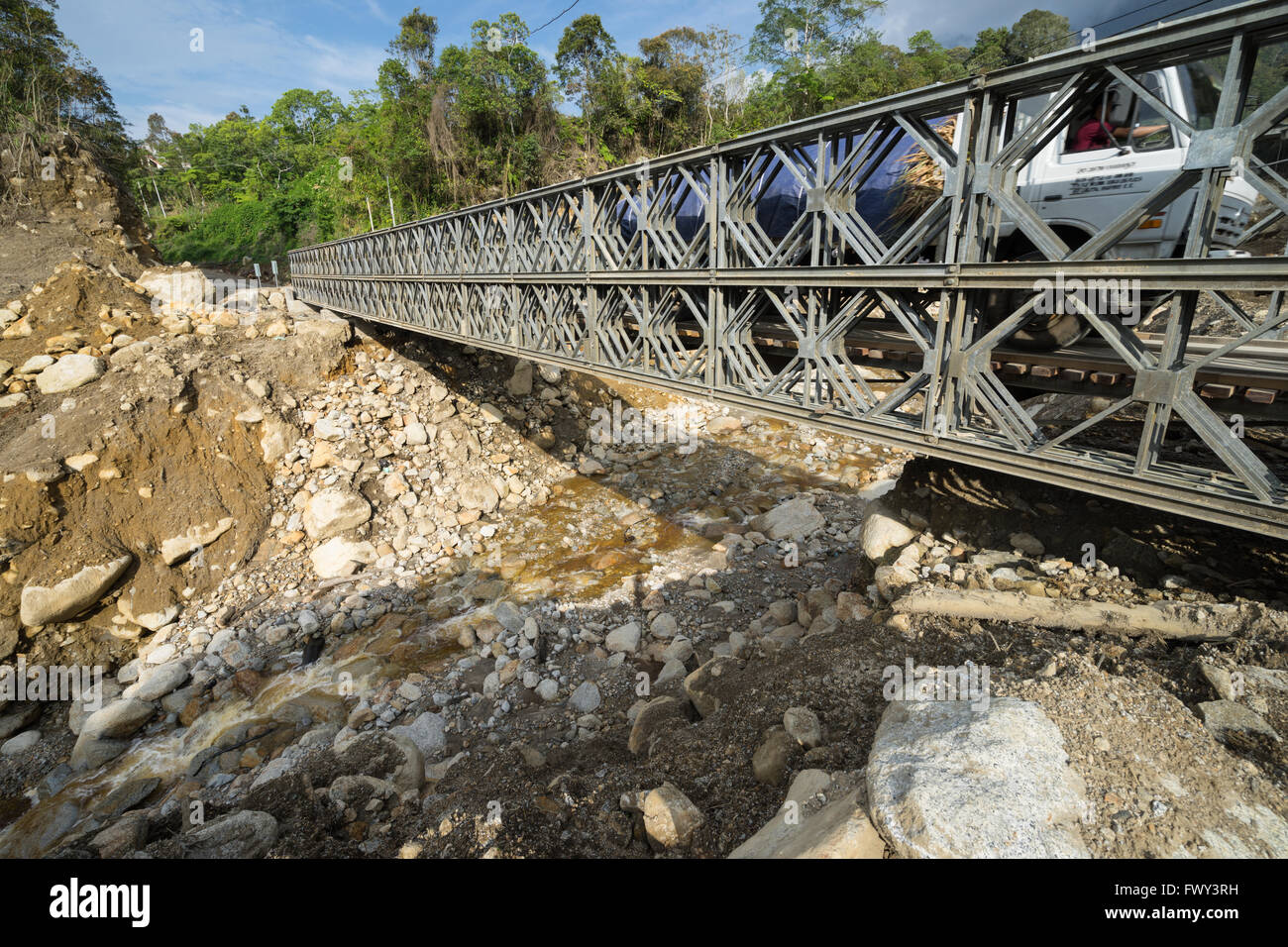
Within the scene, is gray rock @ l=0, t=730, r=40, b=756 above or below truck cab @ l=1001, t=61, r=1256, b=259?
below

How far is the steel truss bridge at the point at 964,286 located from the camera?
2.74m

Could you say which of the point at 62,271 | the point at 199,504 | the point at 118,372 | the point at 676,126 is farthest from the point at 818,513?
the point at 676,126

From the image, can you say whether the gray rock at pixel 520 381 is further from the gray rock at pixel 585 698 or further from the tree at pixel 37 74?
the tree at pixel 37 74

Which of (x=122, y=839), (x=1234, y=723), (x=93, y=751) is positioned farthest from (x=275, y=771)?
(x=1234, y=723)

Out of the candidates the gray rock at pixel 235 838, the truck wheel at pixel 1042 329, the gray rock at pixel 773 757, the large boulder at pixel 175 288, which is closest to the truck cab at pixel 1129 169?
the truck wheel at pixel 1042 329

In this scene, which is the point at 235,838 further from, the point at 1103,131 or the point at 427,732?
the point at 1103,131

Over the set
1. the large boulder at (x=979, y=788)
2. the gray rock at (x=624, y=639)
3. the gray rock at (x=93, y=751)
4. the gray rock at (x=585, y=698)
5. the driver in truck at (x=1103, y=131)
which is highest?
the driver in truck at (x=1103, y=131)

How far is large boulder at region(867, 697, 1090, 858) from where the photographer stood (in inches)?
96.8

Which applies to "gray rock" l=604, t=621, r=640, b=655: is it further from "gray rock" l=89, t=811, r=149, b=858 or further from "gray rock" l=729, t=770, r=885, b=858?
"gray rock" l=89, t=811, r=149, b=858

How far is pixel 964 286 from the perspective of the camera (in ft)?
11.5

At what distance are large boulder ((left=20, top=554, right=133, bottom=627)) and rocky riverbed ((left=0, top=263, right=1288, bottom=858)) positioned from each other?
38 mm

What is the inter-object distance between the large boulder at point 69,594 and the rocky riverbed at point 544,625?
0.04 m

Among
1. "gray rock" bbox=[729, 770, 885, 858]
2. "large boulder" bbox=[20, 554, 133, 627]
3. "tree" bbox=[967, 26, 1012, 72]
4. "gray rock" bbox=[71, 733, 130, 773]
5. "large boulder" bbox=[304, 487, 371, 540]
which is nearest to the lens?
"gray rock" bbox=[729, 770, 885, 858]

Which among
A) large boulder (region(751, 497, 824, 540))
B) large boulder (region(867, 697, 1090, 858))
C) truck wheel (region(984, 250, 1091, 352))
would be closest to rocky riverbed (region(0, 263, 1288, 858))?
large boulder (region(867, 697, 1090, 858))
